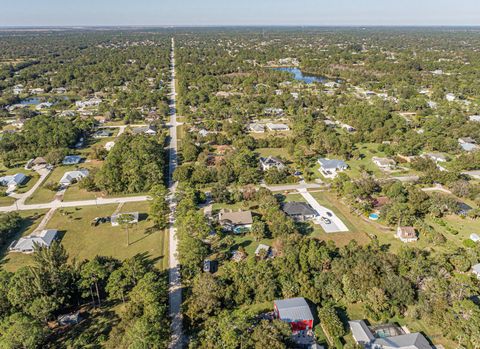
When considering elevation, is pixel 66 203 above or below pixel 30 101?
below

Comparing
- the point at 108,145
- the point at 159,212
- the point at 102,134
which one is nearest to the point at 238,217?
the point at 159,212

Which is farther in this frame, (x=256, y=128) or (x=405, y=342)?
(x=256, y=128)

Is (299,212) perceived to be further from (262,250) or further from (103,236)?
(103,236)

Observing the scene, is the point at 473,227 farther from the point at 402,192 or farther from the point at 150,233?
the point at 150,233

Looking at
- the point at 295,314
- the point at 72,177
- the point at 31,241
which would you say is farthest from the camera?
the point at 72,177

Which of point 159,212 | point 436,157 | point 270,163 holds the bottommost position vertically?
point 159,212

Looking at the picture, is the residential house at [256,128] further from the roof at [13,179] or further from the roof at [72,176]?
the roof at [13,179]

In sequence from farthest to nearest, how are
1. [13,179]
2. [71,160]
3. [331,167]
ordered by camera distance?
[71,160]
[331,167]
[13,179]
